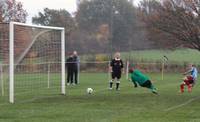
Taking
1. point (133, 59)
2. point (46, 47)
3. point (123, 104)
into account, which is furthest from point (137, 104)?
point (133, 59)

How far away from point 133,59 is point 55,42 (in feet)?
107

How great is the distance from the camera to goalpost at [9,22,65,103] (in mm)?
19281

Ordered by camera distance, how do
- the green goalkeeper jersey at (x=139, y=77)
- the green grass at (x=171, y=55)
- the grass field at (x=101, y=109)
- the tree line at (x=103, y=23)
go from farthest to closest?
the green grass at (x=171, y=55), the tree line at (x=103, y=23), the green goalkeeper jersey at (x=139, y=77), the grass field at (x=101, y=109)

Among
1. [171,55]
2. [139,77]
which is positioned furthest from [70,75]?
[171,55]

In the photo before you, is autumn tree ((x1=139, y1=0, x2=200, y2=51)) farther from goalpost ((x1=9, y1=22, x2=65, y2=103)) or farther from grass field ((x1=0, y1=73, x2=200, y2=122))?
goalpost ((x1=9, y1=22, x2=65, y2=103))

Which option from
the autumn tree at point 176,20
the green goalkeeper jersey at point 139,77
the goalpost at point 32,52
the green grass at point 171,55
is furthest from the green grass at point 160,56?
the goalpost at point 32,52

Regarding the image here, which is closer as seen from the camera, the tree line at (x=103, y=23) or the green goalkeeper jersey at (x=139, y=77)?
the green goalkeeper jersey at (x=139, y=77)

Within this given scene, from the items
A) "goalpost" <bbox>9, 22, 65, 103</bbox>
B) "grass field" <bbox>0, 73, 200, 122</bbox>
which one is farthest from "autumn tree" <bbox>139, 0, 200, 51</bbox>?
"goalpost" <bbox>9, 22, 65, 103</bbox>

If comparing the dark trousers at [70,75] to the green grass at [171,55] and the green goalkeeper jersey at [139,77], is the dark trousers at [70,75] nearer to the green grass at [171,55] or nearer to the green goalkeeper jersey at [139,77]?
the green goalkeeper jersey at [139,77]

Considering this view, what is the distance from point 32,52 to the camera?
21375 mm

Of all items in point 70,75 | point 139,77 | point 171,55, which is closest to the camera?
point 139,77

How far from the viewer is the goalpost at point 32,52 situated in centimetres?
1928

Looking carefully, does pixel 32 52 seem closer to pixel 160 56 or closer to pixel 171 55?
pixel 160 56

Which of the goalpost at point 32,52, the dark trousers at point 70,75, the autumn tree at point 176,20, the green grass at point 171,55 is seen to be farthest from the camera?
the green grass at point 171,55
